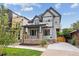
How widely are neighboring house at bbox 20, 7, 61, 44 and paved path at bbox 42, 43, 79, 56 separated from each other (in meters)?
0.15

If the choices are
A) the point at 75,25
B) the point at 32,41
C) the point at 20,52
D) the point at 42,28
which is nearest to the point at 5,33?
the point at 20,52

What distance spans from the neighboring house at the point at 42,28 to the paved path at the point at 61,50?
149mm

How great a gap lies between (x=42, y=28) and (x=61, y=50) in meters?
0.52

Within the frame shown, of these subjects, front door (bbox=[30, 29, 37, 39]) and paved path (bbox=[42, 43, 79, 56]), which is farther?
front door (bbox=[30, 29, 37, 39])

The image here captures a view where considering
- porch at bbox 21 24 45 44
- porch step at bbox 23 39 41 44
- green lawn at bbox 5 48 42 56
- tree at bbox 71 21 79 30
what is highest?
tree at bbox 71 21 79 30

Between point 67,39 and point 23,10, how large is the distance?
936mm

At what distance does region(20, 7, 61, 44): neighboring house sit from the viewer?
5402 millimetres

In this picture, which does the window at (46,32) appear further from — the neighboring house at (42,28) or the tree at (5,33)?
the tree at (5,33)

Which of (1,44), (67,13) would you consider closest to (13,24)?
(1,44)

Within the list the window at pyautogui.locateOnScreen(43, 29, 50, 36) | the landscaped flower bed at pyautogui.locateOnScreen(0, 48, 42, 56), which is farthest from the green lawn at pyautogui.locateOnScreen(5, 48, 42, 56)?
the window at pyautogui.locateOnScreen(43, 29, 50, 36)

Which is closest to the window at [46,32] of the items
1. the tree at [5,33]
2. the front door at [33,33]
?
the front door at [33,33]

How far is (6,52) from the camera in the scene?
5.32m

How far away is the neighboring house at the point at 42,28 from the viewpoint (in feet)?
17.7

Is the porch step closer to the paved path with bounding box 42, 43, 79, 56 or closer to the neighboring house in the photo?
the neighboring house
